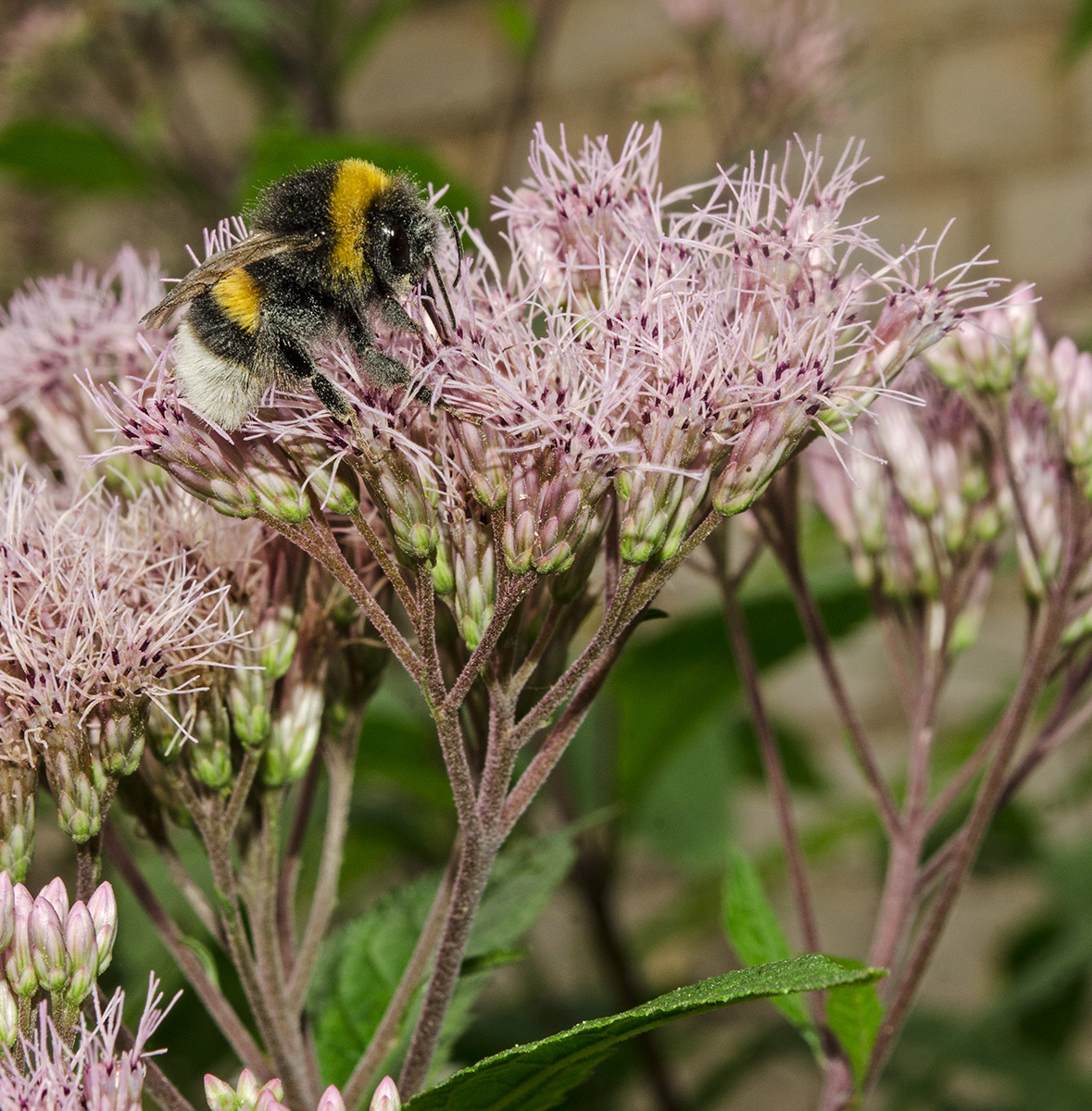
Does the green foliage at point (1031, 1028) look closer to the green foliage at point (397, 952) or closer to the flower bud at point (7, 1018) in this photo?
the green foliage at point (397, 952)

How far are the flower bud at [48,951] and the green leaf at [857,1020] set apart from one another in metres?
0.37

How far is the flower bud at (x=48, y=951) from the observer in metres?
0.54

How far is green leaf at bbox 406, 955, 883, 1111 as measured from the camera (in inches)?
18.8

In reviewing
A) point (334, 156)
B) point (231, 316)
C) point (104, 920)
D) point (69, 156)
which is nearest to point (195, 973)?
point (104, 920)

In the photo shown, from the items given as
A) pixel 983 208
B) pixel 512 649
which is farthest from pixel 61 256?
pixel 512 649

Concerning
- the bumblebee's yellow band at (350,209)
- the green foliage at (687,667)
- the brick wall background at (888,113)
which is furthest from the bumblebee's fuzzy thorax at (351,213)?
the brick wall background at (888,113)

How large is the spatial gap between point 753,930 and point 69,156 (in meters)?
1.25

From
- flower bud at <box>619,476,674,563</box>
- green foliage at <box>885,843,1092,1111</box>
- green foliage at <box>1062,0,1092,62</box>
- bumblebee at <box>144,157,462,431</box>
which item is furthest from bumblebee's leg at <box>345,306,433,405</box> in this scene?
green foliage at <box>1062,0,1092,62</box>

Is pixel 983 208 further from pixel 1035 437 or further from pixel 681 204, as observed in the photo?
pixel 1035 437

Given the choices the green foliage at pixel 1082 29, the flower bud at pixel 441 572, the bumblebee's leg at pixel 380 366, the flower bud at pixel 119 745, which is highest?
the green foliage at pixel 1082 29

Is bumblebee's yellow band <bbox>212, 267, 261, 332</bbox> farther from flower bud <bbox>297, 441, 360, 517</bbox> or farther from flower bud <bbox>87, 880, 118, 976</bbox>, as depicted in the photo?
flower bud <bbox>87, 880, 118, 976</bbox>

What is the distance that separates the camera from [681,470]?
1.81ft

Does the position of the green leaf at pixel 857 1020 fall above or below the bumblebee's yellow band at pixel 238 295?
below

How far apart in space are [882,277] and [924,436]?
0.83 feet
